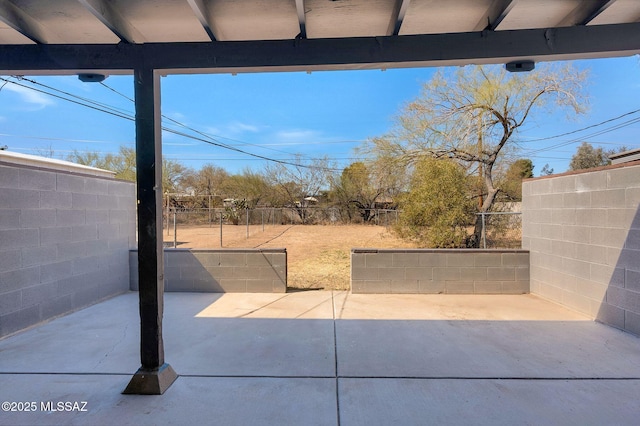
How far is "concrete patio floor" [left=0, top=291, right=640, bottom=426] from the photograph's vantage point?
2.44 metres

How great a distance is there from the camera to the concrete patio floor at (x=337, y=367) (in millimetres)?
2436

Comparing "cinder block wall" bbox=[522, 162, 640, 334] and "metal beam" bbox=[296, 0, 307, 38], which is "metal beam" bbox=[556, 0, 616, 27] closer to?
"metal beam" bbox=[296, 0, 307, 38]

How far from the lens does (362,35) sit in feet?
9.18

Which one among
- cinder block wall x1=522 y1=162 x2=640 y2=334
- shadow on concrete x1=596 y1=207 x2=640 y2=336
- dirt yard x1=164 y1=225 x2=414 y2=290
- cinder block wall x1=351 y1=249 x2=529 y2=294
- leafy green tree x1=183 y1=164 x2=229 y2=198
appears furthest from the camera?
leafy green tree x1=183 y1=164 x2=229 y2=198

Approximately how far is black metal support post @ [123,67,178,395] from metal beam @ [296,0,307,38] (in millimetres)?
1239

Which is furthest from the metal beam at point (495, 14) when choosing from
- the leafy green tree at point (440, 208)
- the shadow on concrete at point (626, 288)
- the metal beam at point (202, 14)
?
the leafy green tree at point (440, 208)

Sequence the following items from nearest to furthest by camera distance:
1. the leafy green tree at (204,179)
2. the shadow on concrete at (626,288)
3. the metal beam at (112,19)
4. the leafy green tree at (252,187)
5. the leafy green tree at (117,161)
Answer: the metal beam at (112,19)
the shadow on concrete at (626,288)
the leafy green tree at (117,161)
the leafy green tree at (252,187)
the leafy green tree at (204,179)

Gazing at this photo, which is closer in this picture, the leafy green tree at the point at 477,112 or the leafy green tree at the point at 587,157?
the leafy green tree at the point at 477,112

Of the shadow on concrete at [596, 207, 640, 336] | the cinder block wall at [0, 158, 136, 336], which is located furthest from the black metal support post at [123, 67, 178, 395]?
the shadow on concrete at [596, 207, 640, 336]

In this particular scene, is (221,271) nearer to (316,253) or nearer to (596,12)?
(316,253)

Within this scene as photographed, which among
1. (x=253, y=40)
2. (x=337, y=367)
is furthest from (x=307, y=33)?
(x=337, y=367)

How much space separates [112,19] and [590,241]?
601 centimetres

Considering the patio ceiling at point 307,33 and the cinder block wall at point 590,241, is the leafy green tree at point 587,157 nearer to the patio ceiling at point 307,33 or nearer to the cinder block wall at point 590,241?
the cinder block wall at point 590,241

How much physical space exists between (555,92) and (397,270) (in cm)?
728
